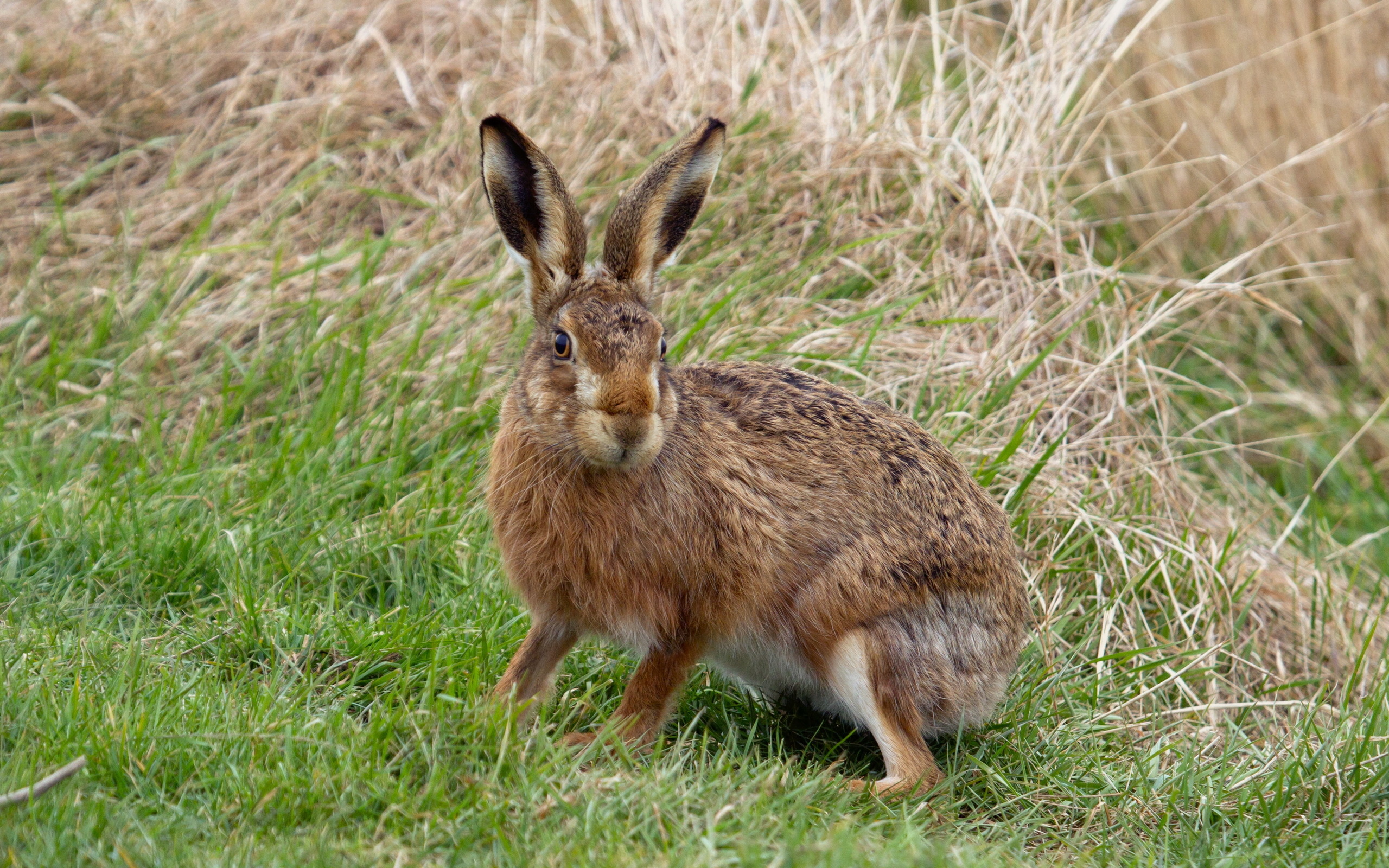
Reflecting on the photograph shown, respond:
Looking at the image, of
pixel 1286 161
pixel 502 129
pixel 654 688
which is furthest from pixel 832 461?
pixel 1286 161

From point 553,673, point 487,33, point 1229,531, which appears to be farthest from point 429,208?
point 1229,531

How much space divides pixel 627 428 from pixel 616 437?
0.11ft

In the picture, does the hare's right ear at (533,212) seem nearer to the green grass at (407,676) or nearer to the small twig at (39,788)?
the green grass at (407,676)

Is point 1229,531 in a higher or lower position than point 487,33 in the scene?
lower

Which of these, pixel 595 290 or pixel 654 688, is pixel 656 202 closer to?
pixel 595 290

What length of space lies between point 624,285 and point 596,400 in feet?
1.75

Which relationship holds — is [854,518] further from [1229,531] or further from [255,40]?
[255,40]

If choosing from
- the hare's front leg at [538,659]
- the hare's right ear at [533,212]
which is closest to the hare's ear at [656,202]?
the hare's right ear at [533,212]

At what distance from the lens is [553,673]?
151 inches

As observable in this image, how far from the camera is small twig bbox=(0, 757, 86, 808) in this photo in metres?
2.75

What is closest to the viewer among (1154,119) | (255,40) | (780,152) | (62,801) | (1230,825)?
(62,801)

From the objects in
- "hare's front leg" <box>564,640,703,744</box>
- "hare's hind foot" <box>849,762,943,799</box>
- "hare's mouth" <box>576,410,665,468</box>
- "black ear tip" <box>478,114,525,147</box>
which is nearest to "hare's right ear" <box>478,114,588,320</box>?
"black ear tip" <box>478,114,525,147</box>

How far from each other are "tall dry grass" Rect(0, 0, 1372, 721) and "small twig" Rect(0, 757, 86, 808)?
8.26 ft

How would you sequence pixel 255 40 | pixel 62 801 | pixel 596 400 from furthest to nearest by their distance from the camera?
pixel 255 40 → pixel 596 400 → pixel 62 801
